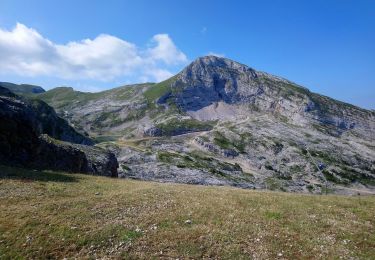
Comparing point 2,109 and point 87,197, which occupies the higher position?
point 2,109

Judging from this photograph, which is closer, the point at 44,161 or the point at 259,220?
the point at 259,220

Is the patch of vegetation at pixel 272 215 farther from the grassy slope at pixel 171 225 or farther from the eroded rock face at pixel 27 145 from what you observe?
the eroded rock face at pixel 27 145

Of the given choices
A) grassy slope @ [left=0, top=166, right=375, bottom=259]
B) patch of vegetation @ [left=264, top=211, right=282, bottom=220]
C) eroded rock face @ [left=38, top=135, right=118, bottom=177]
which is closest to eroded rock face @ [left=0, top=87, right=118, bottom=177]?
eroded rock face @ [left=38, top=135, right=118, bottom=177]

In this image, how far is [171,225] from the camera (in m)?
25.2

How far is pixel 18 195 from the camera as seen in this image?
2970 cm

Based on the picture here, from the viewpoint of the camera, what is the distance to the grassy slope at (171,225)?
21656mm

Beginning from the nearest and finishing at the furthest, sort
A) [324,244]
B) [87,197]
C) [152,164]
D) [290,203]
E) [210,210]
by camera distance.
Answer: [324,244]
[210,210]
[87,197]
[290,203]
[152,164]

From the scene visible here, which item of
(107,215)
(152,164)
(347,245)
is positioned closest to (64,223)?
(107,215)

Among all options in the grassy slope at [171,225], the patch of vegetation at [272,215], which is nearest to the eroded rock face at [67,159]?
the grassy slope at [171,225]

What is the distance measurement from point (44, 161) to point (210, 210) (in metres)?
34.0

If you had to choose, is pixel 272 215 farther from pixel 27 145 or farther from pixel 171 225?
pixel 27 145

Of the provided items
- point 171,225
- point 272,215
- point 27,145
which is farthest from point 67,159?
point 272,215

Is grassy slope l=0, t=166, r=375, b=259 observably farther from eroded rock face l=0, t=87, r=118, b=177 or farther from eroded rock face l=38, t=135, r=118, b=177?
eroded rock face l=38, t=135, r=118, b=177

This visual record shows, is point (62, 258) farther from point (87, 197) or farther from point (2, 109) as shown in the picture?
point (2, 109)
